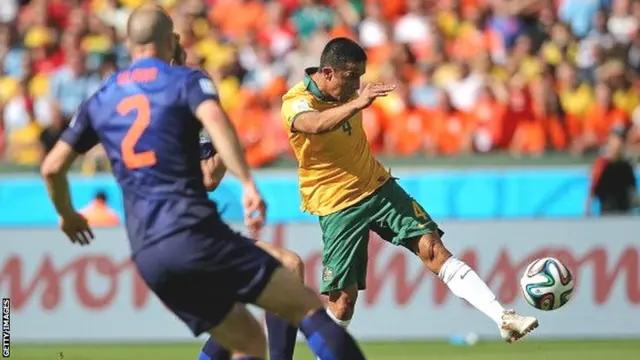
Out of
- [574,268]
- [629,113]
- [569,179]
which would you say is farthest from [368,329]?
[629,113]

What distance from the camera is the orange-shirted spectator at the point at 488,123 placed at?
18141 millimetres

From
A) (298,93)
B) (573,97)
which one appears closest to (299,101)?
(298,93)

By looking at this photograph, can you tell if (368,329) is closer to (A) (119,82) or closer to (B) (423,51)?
(B) (423,51)

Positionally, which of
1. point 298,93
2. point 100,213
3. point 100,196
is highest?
point 298,93

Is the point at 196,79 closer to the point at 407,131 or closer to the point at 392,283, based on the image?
the point at 392,283

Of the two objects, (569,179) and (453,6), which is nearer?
(569,179)

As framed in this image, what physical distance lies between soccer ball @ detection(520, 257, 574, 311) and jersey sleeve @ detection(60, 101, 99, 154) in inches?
171

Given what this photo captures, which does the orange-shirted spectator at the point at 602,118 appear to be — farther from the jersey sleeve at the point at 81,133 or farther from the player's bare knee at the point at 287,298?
the jersey sleeve at the point at 81,133

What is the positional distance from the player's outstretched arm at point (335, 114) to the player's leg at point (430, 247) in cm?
111

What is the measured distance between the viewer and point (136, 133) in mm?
6938

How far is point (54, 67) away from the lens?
20.8 meters

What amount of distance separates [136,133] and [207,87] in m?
0.41

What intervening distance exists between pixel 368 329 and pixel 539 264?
15.2 feet

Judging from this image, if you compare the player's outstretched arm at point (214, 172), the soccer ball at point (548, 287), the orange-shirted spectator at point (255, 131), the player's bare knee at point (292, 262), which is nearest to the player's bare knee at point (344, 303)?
the player's bare knee at point (292, 262)
